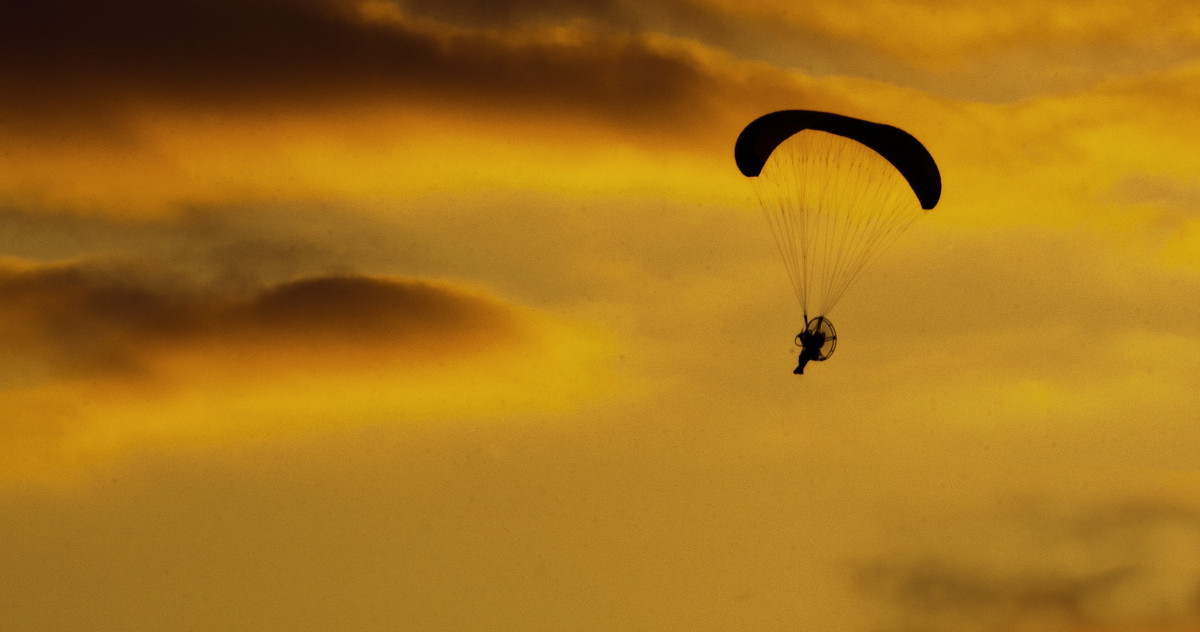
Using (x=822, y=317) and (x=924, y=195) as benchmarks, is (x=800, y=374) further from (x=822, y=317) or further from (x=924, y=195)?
(x=924, y=195)

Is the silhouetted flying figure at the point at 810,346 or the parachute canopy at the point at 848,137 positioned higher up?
the parachute canopy at the point at 848,137

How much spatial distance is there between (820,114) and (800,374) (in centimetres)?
1113

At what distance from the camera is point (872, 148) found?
105688mm

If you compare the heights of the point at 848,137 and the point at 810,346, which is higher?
the point at 848,137

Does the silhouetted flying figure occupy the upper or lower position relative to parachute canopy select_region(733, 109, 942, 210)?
lower

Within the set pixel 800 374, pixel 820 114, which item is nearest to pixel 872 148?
pixel 820 114

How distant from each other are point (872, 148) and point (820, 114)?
9.22ft

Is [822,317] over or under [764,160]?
under

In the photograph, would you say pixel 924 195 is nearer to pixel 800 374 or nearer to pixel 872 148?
pixel 872 148

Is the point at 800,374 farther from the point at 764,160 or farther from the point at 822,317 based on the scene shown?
the point at 764,160

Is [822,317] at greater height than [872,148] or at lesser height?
lesser

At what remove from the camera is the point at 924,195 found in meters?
107

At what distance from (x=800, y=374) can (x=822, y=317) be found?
8.66 ft

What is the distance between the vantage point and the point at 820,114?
104875 millimetres
